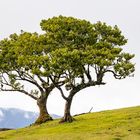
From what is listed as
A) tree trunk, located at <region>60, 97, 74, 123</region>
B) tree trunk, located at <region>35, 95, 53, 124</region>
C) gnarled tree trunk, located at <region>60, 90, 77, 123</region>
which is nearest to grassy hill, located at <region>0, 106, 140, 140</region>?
tree trunk, located at <region>60, 97, 74, 123</region>

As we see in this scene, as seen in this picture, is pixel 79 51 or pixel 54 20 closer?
pixel 79 51

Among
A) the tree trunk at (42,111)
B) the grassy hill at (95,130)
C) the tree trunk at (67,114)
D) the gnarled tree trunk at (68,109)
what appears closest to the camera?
the grassy hill at (95,130)

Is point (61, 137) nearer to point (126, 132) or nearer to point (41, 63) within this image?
point (126, 132)

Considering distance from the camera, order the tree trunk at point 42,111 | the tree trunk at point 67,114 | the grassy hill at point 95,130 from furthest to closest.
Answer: the tree trunk at point 42,111 < the tree trunk at point 67,114 < the grassy hill at point 95,130

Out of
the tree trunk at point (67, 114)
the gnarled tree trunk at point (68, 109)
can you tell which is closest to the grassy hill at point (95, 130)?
the tree trunk at point (67, 114)

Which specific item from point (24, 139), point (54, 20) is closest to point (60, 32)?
point (54, 20)

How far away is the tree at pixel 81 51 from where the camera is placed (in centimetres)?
9256

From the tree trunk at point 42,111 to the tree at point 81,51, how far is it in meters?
9.51

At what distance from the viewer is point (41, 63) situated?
9575 cm

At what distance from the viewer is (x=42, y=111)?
107812 millimetres

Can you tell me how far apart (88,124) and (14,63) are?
92.3 feet

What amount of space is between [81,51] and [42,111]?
20567 millimetres

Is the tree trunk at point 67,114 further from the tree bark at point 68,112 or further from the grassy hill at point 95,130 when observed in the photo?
the grassy hill at point 95,130

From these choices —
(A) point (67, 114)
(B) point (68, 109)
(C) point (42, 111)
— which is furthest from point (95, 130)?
(C) point (42, 111)
